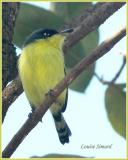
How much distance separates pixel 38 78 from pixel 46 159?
1.12 m

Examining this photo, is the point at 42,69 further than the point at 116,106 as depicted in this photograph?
Yes

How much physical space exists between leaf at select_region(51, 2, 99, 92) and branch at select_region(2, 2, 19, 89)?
1.63 feet

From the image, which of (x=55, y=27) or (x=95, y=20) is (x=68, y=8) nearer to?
(x=55, y=27)

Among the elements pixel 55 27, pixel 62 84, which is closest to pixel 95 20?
pixel 55 27

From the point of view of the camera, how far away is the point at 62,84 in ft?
7.88

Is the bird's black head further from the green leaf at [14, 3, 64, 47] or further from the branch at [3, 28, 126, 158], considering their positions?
the branch at [3, 28, 126, 158]

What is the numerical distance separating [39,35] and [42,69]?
0.49 metres

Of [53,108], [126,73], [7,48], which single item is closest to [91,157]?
[126,73]

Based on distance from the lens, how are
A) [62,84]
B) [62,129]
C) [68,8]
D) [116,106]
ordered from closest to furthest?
[62,84]
[116,106]
[68,8]
[62,129]

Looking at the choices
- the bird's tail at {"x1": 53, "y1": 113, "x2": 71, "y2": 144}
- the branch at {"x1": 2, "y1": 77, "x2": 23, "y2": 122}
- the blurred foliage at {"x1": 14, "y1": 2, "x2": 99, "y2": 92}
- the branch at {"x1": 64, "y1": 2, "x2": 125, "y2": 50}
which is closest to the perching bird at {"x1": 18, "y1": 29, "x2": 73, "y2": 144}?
the bird's tail at {"x1": 53, "y1": 113, "x2": 71, "y2": 144}

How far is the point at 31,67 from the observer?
11.8ft

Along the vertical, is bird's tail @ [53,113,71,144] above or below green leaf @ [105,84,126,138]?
below

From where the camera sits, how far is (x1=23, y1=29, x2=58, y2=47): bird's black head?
378 cm

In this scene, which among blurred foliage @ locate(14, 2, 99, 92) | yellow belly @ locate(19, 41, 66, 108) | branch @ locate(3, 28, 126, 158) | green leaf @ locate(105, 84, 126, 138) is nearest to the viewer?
branch @ locate(3, 28, 126, 158)
